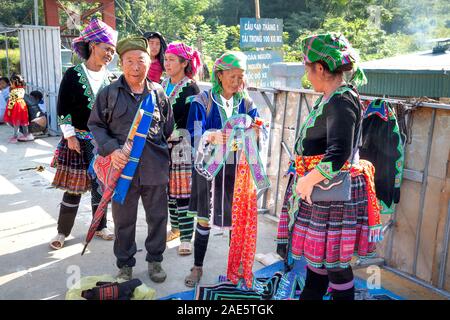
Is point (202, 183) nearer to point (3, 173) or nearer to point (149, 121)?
point (149, 121)

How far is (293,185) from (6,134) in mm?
8235

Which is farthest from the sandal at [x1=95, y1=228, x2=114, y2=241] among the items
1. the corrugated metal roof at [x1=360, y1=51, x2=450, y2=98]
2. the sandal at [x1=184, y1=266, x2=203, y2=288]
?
the corrugated metal roof at [x1=360, y1=51, x2=450, y2=98]

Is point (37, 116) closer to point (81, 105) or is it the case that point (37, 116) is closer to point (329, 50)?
point (81, 105)

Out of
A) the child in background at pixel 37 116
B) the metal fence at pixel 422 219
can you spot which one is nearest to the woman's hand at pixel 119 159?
the metal fence at pixel 422 219

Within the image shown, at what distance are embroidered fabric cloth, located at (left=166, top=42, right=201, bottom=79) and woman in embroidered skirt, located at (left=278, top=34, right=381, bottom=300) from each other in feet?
5.23

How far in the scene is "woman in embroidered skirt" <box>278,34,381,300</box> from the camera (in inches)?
94.1

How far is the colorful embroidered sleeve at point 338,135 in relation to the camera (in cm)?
236

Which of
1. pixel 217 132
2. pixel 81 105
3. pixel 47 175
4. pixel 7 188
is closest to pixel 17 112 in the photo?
pixel 47 175

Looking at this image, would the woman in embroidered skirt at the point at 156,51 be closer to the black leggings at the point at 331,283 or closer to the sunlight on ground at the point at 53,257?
the sunlight on ground at the point at 53,257

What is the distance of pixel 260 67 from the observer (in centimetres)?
768

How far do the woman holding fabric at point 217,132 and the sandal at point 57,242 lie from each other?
132cm

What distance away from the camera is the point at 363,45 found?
75.3 ft

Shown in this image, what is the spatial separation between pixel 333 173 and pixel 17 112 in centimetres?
774
